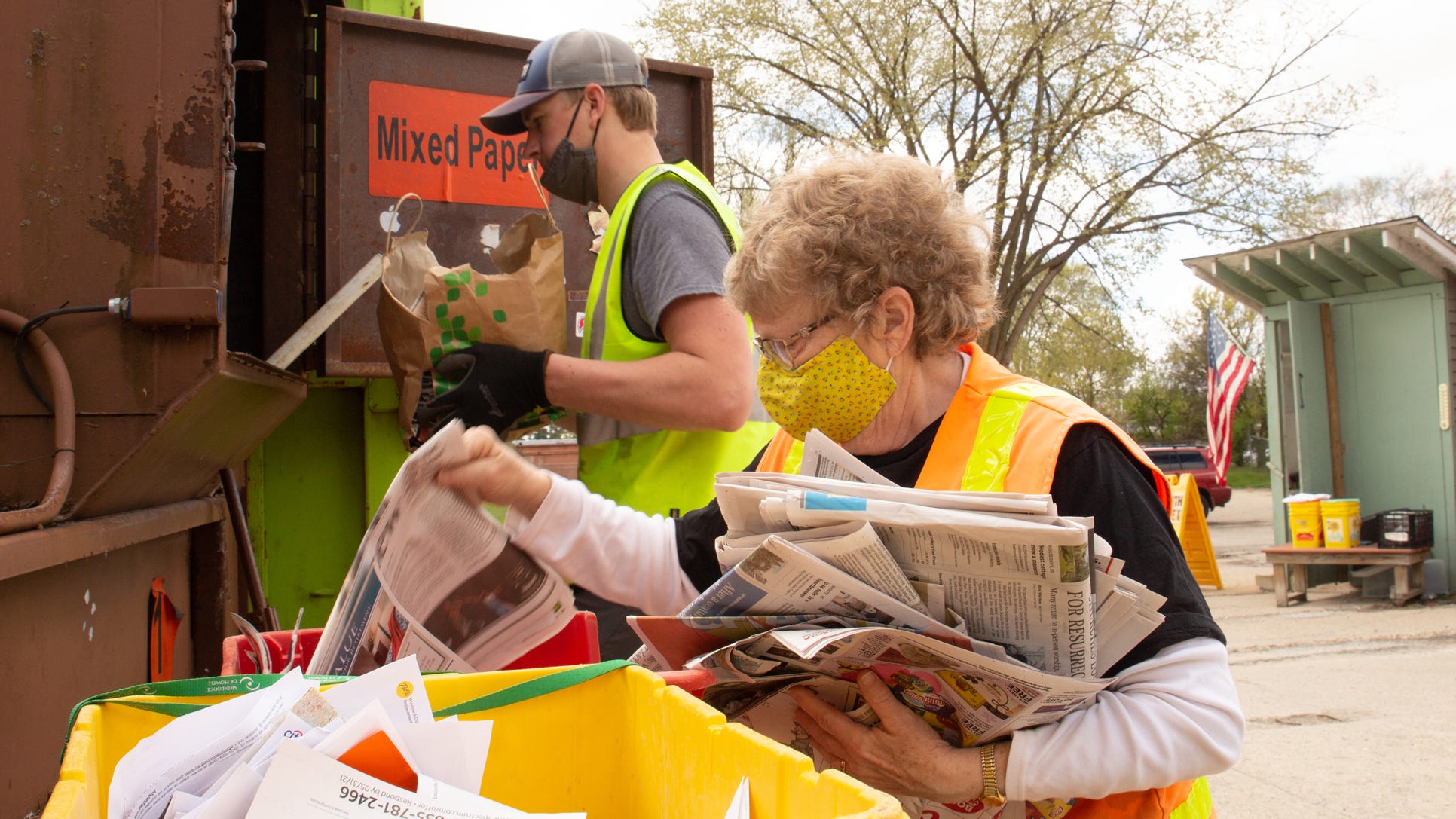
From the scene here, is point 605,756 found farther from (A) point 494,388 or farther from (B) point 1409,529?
(B) point 1409,529

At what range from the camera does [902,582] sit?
1185mm

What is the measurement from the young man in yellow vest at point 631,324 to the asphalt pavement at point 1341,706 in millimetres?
2714

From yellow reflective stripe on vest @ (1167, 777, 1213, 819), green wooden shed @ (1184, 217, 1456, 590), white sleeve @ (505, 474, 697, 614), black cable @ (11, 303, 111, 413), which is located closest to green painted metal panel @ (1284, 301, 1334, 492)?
green wooden shed @ (1184, 217, 1456, 590)

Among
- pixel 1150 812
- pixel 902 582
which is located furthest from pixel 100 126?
pixel 1150 812

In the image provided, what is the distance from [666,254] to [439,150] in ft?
4.84

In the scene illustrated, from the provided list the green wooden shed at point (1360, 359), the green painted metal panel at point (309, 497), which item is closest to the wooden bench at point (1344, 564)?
the green wooden shed at point (1360, 359)

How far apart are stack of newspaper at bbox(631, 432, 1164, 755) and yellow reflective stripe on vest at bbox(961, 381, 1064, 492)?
251 mm

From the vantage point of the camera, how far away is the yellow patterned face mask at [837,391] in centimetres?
169

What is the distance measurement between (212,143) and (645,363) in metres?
0.92

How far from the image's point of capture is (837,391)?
5.60 feet

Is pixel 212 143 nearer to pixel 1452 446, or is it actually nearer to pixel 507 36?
pixel 507 36

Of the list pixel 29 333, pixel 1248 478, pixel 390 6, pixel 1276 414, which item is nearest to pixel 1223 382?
pixel 1276 414

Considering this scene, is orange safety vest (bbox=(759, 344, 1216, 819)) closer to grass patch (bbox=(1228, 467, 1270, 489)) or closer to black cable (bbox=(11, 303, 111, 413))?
black cable (bbox=(11, 303, 111, 413))

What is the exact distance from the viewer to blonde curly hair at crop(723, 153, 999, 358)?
64.8 inches
